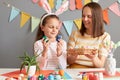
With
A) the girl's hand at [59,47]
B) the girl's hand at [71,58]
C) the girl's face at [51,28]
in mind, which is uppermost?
the girl's face at [51,28]

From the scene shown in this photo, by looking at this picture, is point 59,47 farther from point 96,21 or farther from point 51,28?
point 96,21

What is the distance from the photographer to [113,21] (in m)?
2.44

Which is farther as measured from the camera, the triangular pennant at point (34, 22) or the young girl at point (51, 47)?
the triangular pennant at point (34, 22)

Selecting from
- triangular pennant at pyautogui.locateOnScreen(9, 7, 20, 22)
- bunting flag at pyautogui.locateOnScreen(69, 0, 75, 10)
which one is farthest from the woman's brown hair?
triangular pennant at pyautogui.locateOnScreen(9, 7, 20, 22)

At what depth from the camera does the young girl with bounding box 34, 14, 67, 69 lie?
1.72 m

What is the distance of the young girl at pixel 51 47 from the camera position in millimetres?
1717

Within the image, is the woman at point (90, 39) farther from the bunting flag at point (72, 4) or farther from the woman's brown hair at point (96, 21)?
the bunting flag at point (72, 4)

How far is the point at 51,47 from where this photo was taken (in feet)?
5.98

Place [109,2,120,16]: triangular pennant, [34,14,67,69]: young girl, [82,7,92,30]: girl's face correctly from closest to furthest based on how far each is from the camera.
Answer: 1. [34,14,67,69]: young girl
2. [82,7,92,30]: girl's face
3. [109,2,120,16]: triangular pennant

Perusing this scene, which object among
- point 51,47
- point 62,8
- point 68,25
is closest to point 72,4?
point 62,8

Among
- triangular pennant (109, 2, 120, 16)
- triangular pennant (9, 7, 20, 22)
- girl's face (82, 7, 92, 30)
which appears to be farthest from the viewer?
triangular pennant (109, 2, 120, 16)

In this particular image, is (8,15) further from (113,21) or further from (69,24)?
(113,21)

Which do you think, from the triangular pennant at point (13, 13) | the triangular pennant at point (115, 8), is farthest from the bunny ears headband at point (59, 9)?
the triangular pennant at point (115, 8)

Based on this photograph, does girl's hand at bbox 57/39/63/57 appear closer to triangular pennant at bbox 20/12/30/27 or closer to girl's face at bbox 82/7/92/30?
girl's face at bbox 82/7/92/30
